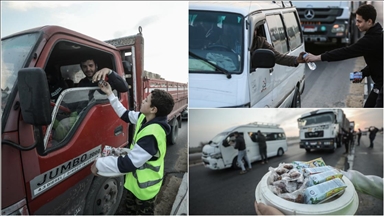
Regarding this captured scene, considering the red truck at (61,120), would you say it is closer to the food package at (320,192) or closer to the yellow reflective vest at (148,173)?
the yellow reflective vest at (148,173)

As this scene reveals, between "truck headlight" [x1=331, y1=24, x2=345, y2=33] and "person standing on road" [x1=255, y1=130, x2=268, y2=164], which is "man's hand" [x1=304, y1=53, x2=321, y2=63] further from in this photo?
"person standing on road" [x1=255, y1=130, x2=268, y2=164]

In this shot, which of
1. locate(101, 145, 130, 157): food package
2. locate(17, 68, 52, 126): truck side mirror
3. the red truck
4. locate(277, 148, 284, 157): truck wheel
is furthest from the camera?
locate(277, 148, 284, 157): truck wheel

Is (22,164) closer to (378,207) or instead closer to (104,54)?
(104,54)

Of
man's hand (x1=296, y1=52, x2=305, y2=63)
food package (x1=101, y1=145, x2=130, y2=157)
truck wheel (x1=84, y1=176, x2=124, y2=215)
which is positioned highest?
man's hand (x1=296, y1=52, x2=305, y2=63)

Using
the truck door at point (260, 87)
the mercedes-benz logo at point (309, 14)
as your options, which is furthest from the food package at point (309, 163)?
the mercedes-benz logo at point (309, 14)

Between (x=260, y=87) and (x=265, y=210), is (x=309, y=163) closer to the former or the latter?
(x=265, y=210)

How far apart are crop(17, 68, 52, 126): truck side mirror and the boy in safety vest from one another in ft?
1.52

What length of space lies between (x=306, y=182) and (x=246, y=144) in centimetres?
43

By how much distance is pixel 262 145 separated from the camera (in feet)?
6.52

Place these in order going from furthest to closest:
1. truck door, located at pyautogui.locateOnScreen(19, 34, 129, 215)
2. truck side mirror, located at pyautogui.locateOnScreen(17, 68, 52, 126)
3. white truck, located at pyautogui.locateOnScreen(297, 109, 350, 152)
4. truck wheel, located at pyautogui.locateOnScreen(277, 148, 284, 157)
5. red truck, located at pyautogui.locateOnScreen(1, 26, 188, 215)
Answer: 1. truck wheel, located at pyautogui.locateOnScreen(277, 148, 284, 157)
2. white truck, located at pyautogui.locateOnScreen(297, 109, 350, 152)
3. truck door, located at pyautogui.locateOnScreen(19, 34, 129, 215)
4. red truck, located at pyautogui.locateOnScreen(1, 26, 188, 215)
5. truck side mirror, located at pyautogui.locateOnScreen(17, 68, 52, 126)

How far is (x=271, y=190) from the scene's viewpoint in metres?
1.94

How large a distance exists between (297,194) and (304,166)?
0.21 m

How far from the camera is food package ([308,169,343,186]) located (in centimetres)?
187

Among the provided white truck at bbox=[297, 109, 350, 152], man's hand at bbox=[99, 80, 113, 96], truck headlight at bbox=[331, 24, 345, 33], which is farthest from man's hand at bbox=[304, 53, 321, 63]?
man's hand at bbox=[99, 80, 113, 96]
